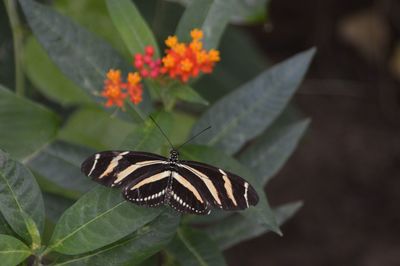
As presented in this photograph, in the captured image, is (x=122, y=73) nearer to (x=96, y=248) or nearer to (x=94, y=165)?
(x=94, y=165)

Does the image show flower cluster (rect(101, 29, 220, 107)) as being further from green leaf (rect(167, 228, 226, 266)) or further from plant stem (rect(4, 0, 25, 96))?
plant stem (rect(4, 0, 25, 96))

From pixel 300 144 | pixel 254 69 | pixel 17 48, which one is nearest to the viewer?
pixel 17 48

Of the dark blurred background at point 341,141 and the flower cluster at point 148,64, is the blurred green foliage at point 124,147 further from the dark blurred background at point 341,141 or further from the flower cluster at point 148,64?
the dark blurred background at point 341,141

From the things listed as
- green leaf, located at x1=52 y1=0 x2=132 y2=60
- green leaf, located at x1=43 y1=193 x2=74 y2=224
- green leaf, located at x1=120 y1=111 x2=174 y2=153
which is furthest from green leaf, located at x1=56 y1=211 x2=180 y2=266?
green leaf, located at x1=52 y1=0 x2=132 y2=60

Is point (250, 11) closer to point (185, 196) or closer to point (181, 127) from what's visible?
point (181, 127)

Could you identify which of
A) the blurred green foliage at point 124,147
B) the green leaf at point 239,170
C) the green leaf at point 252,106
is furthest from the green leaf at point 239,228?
the green leaf at point 239,170

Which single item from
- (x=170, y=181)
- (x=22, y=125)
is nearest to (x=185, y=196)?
(x=170, y=181)

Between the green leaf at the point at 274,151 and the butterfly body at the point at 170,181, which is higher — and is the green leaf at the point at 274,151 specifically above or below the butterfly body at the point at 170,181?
below

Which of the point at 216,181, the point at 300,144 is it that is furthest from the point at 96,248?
the point at 300,144
